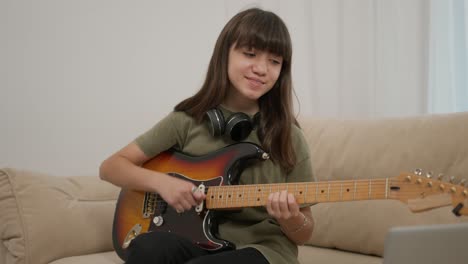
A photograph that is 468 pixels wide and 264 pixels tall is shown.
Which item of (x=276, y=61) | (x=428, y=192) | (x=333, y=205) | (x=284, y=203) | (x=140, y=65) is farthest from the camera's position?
(x=140, y=65)

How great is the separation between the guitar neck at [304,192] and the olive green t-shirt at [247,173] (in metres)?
0.09

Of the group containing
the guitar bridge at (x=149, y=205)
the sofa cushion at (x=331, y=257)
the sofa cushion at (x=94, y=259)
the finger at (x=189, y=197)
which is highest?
the finger at (x=189, y=197)

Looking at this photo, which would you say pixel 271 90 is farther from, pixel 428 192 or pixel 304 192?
pixel 428 192

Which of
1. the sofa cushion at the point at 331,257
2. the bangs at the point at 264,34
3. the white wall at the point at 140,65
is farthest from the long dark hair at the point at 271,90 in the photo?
the white wall at the point at 140,65

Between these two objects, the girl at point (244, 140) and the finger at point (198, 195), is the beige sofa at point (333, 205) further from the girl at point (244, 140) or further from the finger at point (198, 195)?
the finger at point (198, 195)

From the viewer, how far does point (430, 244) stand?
912mm

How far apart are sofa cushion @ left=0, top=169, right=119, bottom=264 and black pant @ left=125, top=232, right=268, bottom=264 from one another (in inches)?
21.6

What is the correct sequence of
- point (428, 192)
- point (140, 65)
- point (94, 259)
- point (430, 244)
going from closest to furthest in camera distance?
1. point (430, 244)
2. point (428, 192)
3. point (94, 259)
4. point (140, 65)

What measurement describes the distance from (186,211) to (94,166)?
105cm

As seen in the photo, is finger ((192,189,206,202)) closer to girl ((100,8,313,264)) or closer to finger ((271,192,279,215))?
girl ((100,8,313,264))

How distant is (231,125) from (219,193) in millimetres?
196

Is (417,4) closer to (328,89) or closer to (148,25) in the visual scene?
(328,89)

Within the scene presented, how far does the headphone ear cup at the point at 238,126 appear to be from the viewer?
1.61 meters

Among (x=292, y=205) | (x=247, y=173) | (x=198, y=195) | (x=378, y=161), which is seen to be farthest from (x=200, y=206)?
(x=378, y=161)
